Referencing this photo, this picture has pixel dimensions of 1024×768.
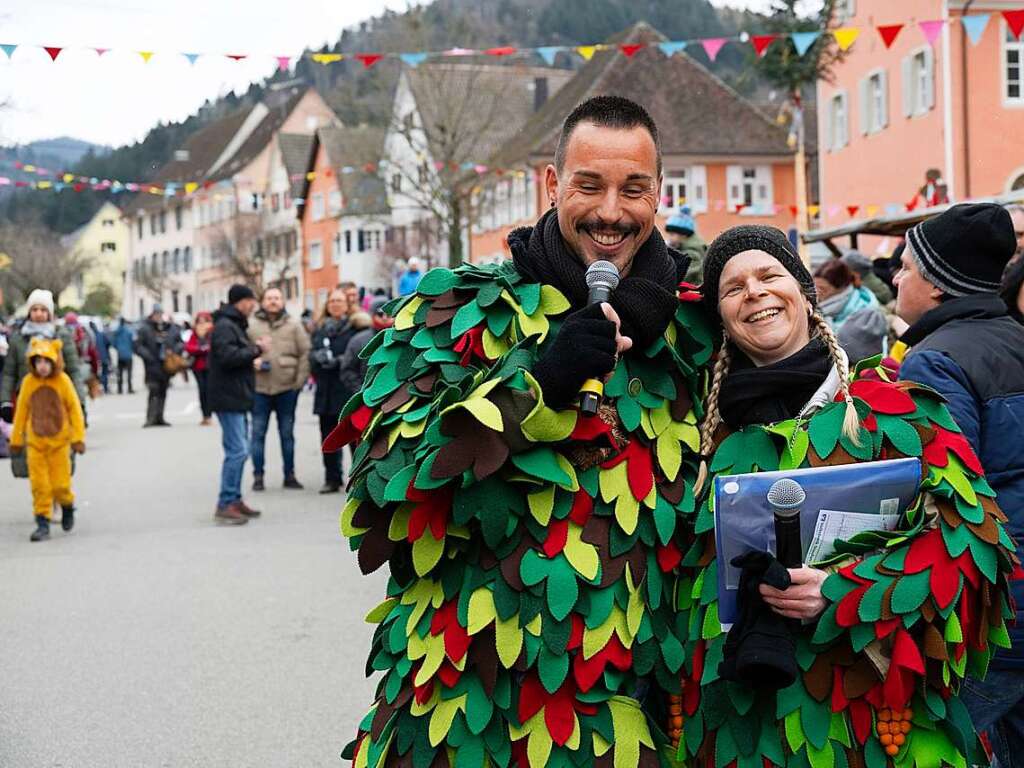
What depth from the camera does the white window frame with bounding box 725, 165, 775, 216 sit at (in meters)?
41.9

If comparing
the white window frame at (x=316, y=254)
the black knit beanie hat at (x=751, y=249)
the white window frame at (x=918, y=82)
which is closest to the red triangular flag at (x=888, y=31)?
the black knit beanie hat at (x=751, y=249)

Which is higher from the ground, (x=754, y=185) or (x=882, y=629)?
(x=754, y=185)

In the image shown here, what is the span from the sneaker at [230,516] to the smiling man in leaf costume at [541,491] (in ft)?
25.9

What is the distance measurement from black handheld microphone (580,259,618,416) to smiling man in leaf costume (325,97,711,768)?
0.03 meters

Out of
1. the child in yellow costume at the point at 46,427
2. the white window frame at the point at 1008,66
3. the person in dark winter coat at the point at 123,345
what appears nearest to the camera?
the child in yellow costume at the point at 46,427

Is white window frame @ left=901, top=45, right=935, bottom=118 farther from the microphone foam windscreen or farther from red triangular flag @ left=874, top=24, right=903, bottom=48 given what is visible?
the microphone foam windscreen

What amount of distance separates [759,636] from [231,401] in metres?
8.68

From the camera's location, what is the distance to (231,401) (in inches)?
422

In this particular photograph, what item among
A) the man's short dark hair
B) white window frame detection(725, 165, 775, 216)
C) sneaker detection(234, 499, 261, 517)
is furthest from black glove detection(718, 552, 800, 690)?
white window frame detection(725, 165, 775, 216)

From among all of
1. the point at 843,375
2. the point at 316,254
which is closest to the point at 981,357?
the point at 843,375

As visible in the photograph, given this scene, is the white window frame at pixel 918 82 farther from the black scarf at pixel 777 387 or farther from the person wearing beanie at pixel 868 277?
the black scarf at pixel 777 387

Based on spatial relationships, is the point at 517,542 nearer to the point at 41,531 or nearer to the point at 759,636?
the point at 759,636

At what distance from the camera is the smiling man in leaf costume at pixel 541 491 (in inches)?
104

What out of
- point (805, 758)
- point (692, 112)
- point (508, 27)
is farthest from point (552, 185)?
point (508, 27)
